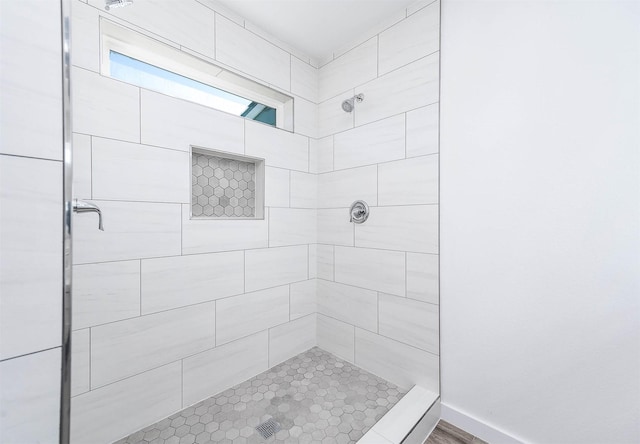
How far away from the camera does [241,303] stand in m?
1.60

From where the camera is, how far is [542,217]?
1133 millimetres

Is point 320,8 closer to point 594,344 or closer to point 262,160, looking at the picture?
point 262,160

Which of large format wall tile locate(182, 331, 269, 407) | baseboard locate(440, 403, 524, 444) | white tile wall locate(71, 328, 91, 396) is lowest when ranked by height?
baseboard locate(440, 403, 524, 444)

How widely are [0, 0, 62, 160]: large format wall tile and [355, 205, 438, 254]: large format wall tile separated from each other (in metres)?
1.43

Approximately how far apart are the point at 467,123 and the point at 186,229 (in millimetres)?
1516

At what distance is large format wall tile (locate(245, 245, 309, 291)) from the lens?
5.41 ft

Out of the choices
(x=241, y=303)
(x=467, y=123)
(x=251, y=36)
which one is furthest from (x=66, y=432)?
(x=251, y=36)

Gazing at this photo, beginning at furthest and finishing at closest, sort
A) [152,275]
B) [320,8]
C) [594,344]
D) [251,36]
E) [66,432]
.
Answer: [251,36] → [320,8] → [152,275] → [594,344] → [66,432]

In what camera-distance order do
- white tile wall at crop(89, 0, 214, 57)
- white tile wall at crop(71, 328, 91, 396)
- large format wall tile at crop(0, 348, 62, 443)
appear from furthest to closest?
white tile wall at crop(89, 0, 214, 57)
white tile wall at crop(71, 328, 91, 396)
large format wall tile at crop(0, 348, 62, 443)

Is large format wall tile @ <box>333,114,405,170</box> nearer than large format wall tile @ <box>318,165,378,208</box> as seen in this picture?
Yes

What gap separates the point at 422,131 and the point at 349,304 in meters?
1.17

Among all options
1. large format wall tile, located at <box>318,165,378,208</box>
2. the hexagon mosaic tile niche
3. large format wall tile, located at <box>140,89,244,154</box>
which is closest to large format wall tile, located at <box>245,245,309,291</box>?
the hexagon mosaic tile niche

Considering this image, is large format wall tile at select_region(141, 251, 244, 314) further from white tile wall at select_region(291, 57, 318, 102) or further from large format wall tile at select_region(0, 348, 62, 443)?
white tile wall at select_region(291, 57, 318, 102)

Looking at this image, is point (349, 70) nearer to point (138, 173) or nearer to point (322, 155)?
point (322, 155)
